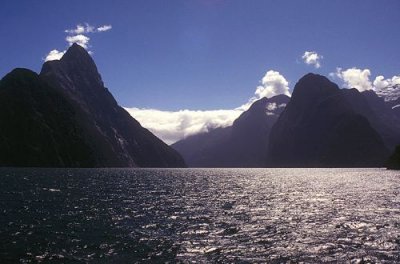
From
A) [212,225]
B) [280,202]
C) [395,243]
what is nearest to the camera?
[395,243]

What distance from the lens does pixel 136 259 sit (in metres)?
30.3

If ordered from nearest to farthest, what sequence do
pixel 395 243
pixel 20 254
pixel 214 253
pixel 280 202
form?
pixel 20 254, pixel 214 253, pixel 395 243, pixel 280 202

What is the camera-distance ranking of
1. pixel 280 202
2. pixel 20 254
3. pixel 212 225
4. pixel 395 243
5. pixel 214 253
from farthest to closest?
pixel 280 202
pixel 212 225
pixel 395 243
pixel 214 253
pixel 20 254

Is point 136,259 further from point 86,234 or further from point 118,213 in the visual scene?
point 118,213

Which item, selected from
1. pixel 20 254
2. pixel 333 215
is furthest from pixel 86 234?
pixel 333 215

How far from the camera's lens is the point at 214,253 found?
3238 centimetres

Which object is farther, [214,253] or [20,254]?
[214,253]

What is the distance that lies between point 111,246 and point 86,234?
236 inches

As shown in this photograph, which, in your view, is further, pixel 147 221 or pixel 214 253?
pixel 147 221

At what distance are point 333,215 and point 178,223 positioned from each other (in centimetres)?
2287

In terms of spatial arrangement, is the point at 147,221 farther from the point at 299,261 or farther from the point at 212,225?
the point at 299,261

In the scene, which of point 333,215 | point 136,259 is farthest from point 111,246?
point 333,215

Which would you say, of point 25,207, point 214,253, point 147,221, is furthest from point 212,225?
point 25,207

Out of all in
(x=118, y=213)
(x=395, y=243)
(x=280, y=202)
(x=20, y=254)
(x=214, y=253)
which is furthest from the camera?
(x=280, y=202)
